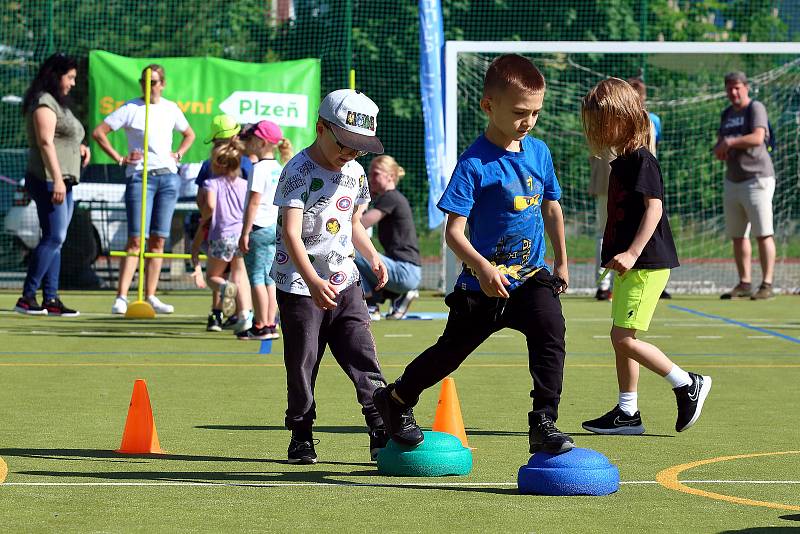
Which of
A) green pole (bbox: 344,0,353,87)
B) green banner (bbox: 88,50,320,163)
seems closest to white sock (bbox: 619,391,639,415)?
green banner (bbox: 88,50,320,163)

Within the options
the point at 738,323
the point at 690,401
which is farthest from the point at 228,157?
the point at 690,401

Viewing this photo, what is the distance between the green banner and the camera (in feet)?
56.9

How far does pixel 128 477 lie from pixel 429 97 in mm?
11432

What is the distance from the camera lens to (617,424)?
21.7ft

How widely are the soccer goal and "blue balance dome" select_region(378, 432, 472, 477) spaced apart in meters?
12.1

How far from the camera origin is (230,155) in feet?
36.5

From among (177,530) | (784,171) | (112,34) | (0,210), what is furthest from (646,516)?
(112,34)

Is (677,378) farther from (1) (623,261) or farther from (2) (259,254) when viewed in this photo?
(2) (259,254)

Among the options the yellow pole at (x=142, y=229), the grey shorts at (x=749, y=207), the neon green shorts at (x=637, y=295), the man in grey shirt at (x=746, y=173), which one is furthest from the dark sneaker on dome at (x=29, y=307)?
the neon green shorts at (x=637, y=295)

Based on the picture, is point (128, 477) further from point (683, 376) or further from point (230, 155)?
point (230, 155)

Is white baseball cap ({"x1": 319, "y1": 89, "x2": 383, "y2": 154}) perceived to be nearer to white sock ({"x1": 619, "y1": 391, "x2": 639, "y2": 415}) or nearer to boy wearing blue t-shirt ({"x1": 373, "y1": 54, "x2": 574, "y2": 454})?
boy wearing blue t-shirt ({"x1": 373, "y1": 54, "x2": 574, "y2": 454})

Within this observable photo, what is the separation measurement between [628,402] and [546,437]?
1626 mm

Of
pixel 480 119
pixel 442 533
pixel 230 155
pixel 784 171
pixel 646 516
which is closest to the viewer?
pixel 442 533

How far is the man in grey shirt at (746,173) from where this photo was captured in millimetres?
15125
